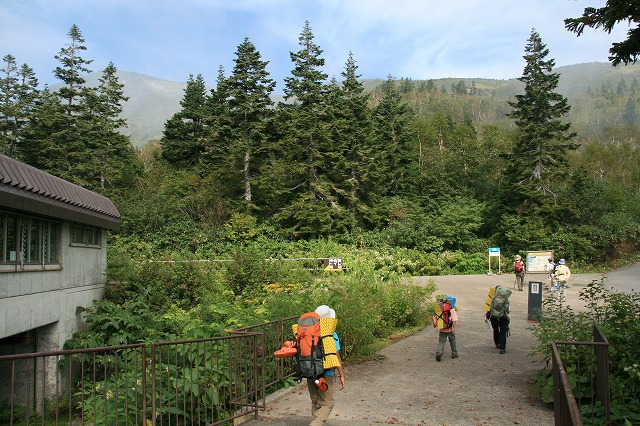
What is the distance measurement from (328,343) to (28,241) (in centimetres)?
979

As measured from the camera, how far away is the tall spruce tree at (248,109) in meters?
37.0

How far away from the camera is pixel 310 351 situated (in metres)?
5.70

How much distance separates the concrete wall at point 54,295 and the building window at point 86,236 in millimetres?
168

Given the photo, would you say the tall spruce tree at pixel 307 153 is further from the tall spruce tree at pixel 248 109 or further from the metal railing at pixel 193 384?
the metal railing at pixel 193 384

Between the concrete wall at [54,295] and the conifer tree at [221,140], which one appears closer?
the concrete wall at [54,295]

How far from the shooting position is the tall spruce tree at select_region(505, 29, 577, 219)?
36.1m

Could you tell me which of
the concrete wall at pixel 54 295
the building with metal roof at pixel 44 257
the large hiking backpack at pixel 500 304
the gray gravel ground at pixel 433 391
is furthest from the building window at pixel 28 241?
the large hiking backpack at pixel 500 304

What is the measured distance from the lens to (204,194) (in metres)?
37.5

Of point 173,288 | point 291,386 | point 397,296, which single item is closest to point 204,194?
point 173,288

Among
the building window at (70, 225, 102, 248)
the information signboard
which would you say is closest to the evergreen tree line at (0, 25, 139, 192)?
the building window at (70, 225, 102, 248)

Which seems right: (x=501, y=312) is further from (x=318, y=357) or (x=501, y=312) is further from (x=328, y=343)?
(x=318, y=357)

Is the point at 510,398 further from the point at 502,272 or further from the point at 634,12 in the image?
the point at 502,272

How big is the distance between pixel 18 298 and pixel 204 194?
2621 cm

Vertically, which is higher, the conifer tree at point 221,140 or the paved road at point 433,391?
the conifer tree at point 221,140
